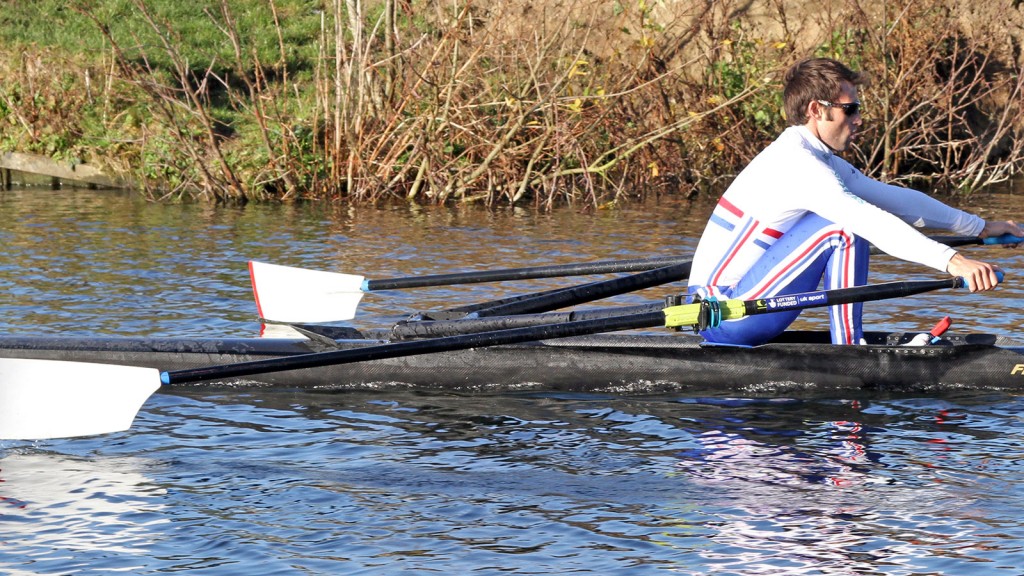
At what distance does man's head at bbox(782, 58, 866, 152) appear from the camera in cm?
591

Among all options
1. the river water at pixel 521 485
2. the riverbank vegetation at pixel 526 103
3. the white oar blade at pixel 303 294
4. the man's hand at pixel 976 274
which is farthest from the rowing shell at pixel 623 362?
the riverbank vegetation at pixel 526 103

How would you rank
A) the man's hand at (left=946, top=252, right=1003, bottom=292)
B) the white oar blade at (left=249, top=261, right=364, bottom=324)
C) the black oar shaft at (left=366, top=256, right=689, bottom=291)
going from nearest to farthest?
1. the man's hand at (left=946, top=252, right=1003, bottom=292)
2. the black oar shaft at (left=366, top=256, right=689, bottom=291)
3. the white oar blade at (left=249, top=261, right=364, bottom=324)

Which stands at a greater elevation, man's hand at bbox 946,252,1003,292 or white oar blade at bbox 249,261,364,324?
man's hand at bbox 946,252,1003,292

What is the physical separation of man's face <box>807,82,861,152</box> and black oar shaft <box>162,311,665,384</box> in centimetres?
112

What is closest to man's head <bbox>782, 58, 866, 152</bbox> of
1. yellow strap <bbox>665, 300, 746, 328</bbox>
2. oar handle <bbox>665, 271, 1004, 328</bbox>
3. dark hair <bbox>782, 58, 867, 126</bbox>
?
dark hair <bbox>782, 58, 867, 126</bbox>

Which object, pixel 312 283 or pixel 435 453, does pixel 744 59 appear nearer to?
pixel 312 283

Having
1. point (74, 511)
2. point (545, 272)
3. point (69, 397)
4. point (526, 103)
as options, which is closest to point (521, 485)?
point (74, 511)

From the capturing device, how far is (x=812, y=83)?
5930 millimetres

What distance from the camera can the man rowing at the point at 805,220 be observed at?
18.8 ft

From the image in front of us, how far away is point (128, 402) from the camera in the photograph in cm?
563

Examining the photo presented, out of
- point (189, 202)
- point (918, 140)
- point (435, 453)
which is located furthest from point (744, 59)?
point (435, 453)

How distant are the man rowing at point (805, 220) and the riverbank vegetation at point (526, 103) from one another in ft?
23.6

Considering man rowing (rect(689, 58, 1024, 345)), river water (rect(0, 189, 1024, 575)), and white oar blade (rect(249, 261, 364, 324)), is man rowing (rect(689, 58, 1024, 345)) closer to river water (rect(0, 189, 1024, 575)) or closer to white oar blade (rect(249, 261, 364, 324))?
river water (rect(0, 189, 1024, 575))

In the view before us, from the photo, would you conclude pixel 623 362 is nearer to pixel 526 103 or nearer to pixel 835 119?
pixel 835 119
